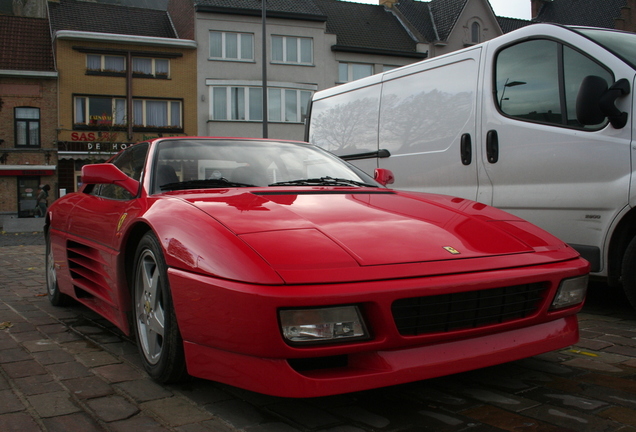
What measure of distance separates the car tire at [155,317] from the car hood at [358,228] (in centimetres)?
32

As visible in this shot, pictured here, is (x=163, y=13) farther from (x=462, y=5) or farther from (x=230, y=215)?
(x=230, y=215)

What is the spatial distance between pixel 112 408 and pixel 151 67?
29.7 metres

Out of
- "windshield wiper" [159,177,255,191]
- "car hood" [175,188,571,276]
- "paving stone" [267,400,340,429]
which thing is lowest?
"paving stone" [267,400,340,429]

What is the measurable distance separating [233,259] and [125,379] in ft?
3.37

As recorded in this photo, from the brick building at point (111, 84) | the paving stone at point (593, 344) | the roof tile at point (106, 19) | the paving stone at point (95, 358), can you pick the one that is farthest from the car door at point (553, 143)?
the roof tile at point (106, 19)

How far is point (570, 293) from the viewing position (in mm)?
2693

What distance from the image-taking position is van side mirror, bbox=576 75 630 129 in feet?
12.8

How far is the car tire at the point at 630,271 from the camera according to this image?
391cm

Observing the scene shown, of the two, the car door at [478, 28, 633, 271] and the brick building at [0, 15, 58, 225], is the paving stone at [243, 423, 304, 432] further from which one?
the brick building at [0, 15, 58, 225]

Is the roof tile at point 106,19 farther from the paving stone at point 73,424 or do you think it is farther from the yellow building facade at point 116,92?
the paving stone at point 73,424

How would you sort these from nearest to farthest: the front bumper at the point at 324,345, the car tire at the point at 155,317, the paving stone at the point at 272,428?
the front bumper at the point at 324,345
the paving stone at the point at 272,428
the car tire at the point at 155,317

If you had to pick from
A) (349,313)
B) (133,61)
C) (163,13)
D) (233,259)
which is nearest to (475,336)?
(349,313)

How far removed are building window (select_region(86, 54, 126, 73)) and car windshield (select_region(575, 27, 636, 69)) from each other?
28012 millimetres

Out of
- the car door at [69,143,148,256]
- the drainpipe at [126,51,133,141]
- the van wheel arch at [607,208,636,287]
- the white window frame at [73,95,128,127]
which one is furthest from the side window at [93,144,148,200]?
the drainpipe at [126,51,133,141]
